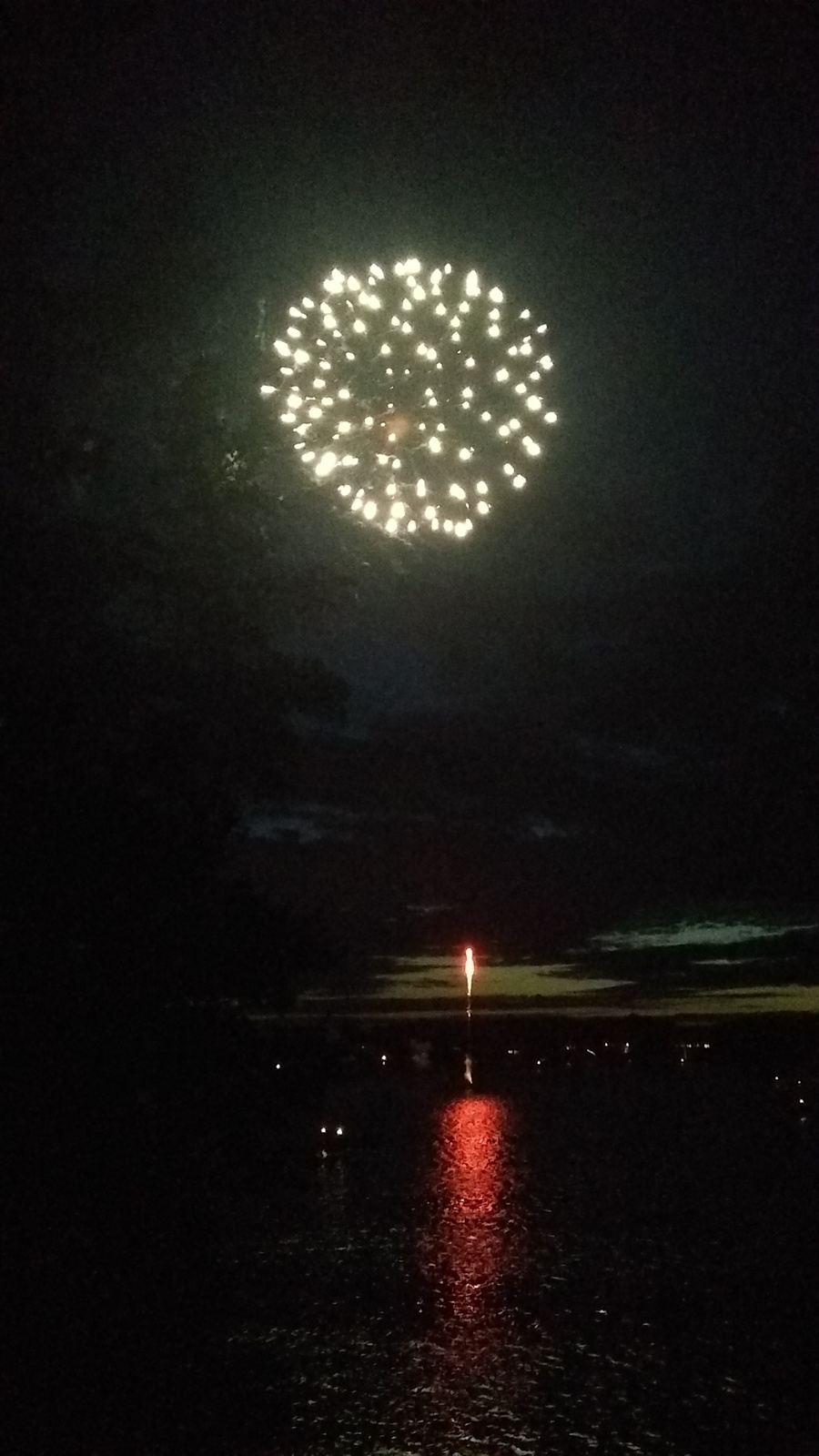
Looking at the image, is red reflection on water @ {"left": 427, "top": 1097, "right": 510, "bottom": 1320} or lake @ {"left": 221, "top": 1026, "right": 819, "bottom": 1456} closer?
lake @ {"left": 221, "top": 1026, "right": 819, "bottom": 1456}

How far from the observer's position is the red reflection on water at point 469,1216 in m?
12.0

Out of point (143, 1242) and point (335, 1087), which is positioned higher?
point (335, 1087)

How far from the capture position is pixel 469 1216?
15.9 m

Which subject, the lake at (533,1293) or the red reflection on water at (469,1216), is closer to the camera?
A: the lake at (533,1293)

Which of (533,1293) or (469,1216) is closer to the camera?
(533,1293)

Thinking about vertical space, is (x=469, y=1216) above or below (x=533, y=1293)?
above

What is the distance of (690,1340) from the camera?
32.1 ft

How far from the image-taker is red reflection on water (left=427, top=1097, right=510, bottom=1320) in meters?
12.0

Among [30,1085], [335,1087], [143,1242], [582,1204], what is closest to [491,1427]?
[30,1085]

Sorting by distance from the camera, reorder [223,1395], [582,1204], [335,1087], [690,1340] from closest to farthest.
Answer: [223,1395], [690,1340], [335,1087], [582,1204]

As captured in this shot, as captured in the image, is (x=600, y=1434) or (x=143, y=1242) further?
(x=143, y=1242)

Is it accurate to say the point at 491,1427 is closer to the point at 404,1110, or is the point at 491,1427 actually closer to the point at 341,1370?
the point at 341,1370

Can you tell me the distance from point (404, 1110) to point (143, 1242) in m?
20.8

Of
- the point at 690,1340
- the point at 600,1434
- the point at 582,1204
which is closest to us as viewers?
the point at 600,1434
